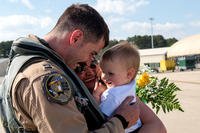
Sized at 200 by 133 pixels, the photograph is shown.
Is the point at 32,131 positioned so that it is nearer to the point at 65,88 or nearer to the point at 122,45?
the point at 65,88

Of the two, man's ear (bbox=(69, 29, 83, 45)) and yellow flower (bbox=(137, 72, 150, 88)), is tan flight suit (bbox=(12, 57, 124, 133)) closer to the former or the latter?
man's ear (bbox=(69, 29, 83, 45))

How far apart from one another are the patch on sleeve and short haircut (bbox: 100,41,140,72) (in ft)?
2.77

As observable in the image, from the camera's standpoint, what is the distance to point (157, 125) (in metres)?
2.96

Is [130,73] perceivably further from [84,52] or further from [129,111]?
[84,52]

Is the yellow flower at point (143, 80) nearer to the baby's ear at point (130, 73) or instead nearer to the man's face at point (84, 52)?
the baby's ear at point (130, 73)

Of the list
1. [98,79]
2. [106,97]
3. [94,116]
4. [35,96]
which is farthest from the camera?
[98,79]

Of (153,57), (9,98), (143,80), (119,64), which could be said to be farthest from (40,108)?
(153,57)

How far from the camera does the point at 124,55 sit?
2.85 meters

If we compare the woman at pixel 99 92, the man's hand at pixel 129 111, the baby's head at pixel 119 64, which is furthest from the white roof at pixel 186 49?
the man's hand at pixel 129 111

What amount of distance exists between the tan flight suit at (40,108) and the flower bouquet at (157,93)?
5.93ft

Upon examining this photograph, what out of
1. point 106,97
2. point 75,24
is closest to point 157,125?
point 106,97

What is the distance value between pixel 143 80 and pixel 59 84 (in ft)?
6.79

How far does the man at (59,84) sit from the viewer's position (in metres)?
2.00

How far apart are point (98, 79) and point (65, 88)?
37.5 inches
